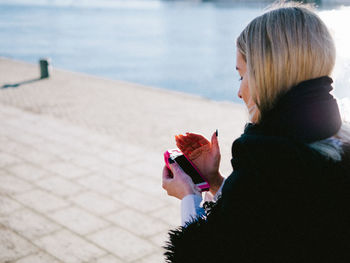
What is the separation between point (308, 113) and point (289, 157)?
0.50 feet

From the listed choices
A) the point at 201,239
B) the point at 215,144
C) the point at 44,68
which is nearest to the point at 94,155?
the point at 215,144

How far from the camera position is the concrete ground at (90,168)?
3885mm

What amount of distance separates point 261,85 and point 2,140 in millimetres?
6046

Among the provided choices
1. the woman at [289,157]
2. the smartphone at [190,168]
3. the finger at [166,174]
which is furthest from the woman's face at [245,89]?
the finger at [166,174]

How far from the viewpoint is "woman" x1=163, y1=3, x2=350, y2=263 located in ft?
4.54

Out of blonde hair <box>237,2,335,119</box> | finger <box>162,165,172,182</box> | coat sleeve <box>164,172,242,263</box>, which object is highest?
blonde hair <box>237,2,335,119</box>

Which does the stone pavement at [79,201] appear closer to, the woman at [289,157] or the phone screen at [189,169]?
the phone screen at [189,169]

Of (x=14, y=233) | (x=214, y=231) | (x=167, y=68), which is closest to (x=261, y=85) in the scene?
(x=214, y=231)

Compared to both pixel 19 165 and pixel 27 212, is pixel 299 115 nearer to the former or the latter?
pixel 27 212

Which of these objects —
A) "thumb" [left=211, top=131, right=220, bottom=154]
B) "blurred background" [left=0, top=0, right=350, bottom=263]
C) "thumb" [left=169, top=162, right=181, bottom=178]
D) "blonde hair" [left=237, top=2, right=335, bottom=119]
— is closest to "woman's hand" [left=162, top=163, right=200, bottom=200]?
"thumb" [left=169, top=162, right=181, bottom=178]

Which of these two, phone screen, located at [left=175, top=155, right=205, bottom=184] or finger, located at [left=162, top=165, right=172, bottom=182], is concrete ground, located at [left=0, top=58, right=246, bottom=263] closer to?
finger, located at [left=162, top=165, right=172, bottom=182]

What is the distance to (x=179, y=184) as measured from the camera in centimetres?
193

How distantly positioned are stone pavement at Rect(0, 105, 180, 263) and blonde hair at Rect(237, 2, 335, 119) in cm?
256

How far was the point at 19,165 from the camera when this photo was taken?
18.7 feet
